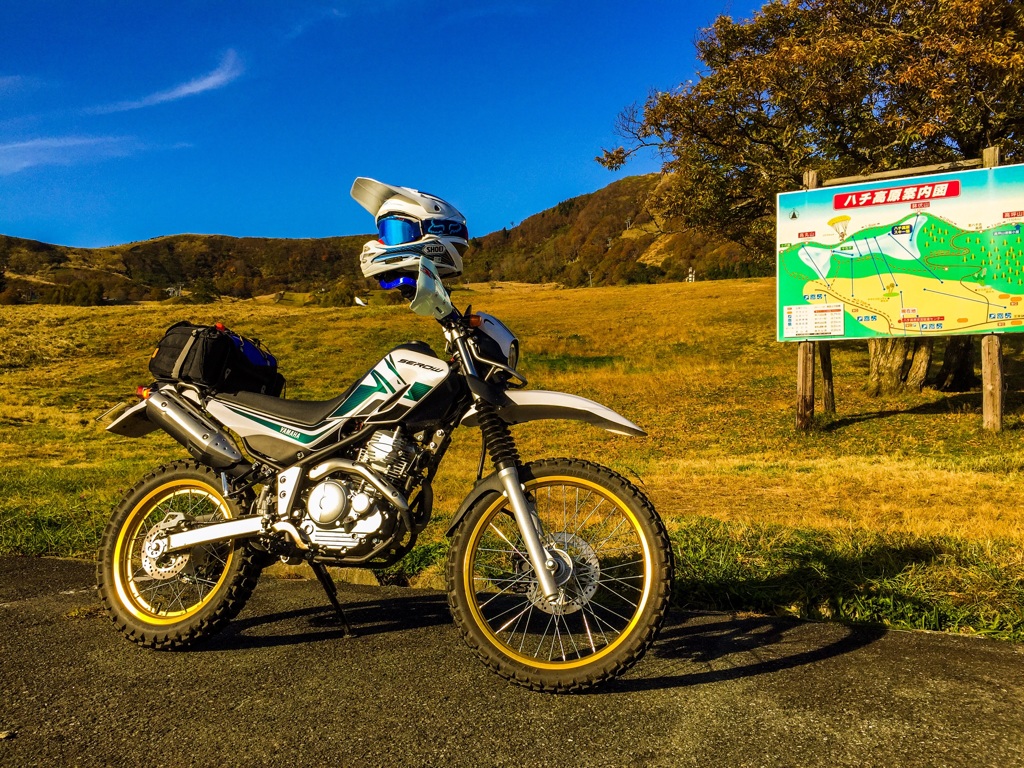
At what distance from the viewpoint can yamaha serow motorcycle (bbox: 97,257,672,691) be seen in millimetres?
3645

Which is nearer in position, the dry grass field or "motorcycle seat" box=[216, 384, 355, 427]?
"motorcycle seat" box=[216, 384, 355, 427]

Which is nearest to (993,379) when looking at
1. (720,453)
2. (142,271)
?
(720,453)

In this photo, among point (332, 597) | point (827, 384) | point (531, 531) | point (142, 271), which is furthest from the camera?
point (142, 271)

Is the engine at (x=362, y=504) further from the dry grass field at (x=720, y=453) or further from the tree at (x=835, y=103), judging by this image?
the tree at (x=835, y=103)

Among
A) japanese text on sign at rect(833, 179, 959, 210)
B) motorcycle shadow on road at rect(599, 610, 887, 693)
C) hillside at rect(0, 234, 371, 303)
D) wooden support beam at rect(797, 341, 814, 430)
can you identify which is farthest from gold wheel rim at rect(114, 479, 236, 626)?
hillside at rect(0, 234, 371, 303)

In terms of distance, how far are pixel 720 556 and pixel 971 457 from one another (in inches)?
323

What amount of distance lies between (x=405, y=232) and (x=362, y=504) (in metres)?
1.36

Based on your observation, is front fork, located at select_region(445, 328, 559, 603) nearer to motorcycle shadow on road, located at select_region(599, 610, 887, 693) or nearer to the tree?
motorcycle shadow on road, located at select_region(599, 610, 887, 693)

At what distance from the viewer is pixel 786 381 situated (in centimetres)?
2231

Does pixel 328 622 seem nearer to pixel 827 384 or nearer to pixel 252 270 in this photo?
pixel 827 384

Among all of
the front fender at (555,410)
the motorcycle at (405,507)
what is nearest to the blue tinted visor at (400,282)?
the motorcycle at (405,507)

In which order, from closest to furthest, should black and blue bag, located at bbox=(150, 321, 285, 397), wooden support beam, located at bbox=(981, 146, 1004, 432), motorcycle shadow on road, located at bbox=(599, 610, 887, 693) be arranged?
motorcycle shadow on road, located at bbox=(599, 610, 887, 693), black and blue bag, located at bbox=(150, 321, 285, 397), wooden support beam, located at bbox=(981, 146, 1004, 432)

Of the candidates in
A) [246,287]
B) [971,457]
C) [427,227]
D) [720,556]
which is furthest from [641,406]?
[246,287]

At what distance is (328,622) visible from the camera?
4.47 metres
